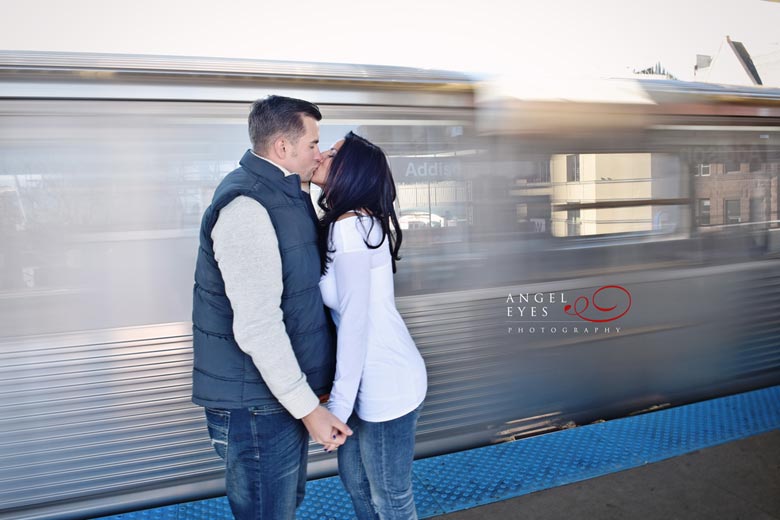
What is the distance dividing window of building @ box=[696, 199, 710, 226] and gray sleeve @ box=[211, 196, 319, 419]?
334cm

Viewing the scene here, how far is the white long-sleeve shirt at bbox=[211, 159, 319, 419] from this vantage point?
1490mm

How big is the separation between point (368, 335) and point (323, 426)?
0.30 meters

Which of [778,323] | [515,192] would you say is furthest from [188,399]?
[778,323]

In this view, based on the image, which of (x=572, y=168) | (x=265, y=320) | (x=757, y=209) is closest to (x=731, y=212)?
(x=757, y=209)

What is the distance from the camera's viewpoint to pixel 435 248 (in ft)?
10.4

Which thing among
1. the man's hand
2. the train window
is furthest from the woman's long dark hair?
the train window

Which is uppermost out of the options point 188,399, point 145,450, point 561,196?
point 561,196

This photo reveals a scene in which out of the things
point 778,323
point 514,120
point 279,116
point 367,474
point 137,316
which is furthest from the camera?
point 778,323

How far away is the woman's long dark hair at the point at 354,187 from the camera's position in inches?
67.8

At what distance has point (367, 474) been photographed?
1.82 m

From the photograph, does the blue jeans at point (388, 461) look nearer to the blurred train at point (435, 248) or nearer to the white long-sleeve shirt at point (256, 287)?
the white long-sleeve shirt at point (256, 287)

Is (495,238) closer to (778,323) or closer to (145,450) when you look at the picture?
(145,450)

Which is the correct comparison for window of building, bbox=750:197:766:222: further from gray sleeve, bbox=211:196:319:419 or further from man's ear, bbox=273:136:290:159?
gray sleeve, bbox=211:196:319:419

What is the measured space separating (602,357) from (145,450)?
266 centimetres
